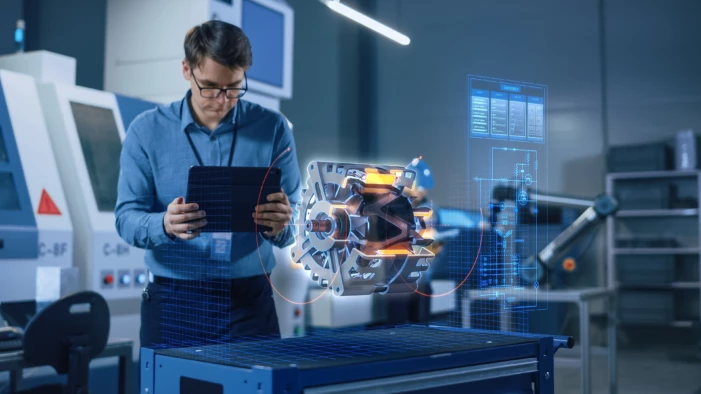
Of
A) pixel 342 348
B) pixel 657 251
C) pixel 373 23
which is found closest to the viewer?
pixel 342 348

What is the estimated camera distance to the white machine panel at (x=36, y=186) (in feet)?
9.35

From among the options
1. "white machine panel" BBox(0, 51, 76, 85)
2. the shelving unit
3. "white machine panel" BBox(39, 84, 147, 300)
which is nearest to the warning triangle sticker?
"white machine panel" BBox(39, 84, 147, 300)

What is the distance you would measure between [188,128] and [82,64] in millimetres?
3150

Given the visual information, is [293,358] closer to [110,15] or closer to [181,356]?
[181,356]

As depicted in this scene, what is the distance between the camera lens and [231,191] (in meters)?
1.54

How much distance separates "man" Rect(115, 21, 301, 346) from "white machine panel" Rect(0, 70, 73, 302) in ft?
3.81

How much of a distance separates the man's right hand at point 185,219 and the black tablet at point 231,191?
0.06ft

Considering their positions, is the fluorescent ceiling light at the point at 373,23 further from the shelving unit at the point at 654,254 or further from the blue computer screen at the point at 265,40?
the shelving unit at the point at 654,254

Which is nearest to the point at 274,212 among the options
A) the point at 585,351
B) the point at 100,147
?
the point at 100,147

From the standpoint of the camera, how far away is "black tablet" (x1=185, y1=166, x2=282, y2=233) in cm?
155

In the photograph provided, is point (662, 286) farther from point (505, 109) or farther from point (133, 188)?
point (133, 188)

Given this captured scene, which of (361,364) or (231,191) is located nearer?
(361,364)

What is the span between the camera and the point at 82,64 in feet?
15.4

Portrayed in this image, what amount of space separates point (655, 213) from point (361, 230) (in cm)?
585
